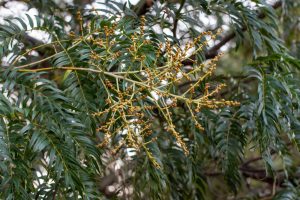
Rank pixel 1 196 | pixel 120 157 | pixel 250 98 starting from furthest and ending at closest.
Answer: pixel 120 157
pixel 250 98
pixel 1 196

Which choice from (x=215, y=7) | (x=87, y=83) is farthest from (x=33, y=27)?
(x=215, y=7)

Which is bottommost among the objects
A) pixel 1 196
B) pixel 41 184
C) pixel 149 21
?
pixel 41 184

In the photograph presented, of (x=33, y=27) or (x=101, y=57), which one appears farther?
(x=33, y=27)

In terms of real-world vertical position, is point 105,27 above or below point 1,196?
above

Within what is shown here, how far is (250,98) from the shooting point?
1848mm

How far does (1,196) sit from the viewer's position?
137cm

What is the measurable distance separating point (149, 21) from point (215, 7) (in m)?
0.24

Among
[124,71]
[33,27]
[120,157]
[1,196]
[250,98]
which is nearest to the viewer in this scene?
[1,196]

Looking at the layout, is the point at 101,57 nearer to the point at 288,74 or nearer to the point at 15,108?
the point at 15,108

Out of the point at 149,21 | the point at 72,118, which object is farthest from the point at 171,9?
the point at 72,118

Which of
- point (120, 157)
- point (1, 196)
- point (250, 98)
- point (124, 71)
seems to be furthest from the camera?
point (120, 157)

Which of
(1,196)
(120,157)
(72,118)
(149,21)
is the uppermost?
(149,21)

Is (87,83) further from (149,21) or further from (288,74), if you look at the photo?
(288,74)

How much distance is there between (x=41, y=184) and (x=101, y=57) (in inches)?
18.1
